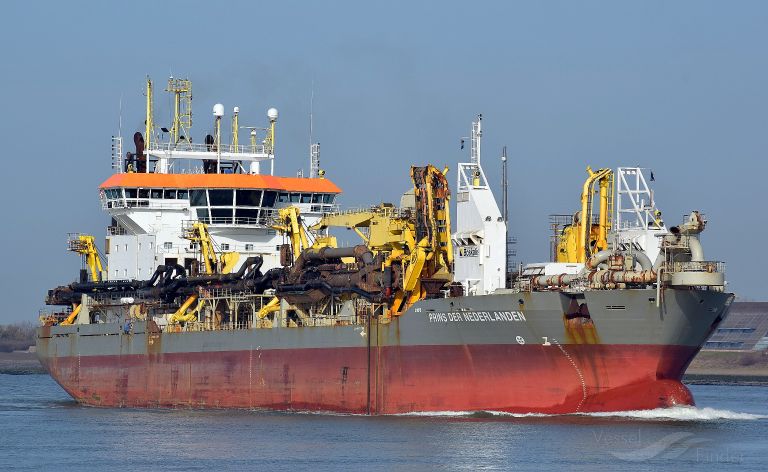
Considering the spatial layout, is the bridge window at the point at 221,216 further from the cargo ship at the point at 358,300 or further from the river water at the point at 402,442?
the river water at the point at 402,442

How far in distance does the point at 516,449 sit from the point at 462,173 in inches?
400

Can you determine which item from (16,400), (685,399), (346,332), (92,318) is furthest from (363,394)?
(16,400)

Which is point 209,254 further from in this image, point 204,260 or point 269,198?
point 269,198

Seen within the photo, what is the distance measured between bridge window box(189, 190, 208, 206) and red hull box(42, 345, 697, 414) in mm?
5650

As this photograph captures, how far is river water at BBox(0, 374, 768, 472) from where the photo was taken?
29.9 metres

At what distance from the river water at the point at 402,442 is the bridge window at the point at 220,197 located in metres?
10.2

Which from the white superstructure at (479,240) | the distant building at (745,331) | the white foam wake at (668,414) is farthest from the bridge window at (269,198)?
the distant building at (745,331)

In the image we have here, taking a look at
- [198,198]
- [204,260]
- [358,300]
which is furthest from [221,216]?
[358,300]

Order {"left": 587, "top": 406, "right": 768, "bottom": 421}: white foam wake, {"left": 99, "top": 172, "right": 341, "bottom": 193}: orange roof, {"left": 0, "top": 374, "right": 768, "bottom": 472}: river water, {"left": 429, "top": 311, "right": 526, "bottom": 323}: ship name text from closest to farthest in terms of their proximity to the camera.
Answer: {"left": 0, "top": 374, "right": 768, "bottom": 472}: river water, {"left": 587, "top": 406, "right": 768, "bottom": 421}: white foam wake, {"left": 429, "top": 311, "right": 526, "bottom": 323}: ship name text, {"left": 99, "top": 172, "right": 341, "bottom": 193}: orange roof

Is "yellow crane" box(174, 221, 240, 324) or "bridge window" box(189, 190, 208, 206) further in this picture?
"bridge window" box(189, 190, 208, 206)

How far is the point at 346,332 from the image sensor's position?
39.8m

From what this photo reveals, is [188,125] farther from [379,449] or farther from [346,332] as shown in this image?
[379,449]

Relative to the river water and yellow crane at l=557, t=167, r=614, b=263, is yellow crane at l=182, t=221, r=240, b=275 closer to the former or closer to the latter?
the river water

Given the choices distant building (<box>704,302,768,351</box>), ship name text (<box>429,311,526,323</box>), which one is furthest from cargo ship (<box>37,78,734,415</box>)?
distant building (<box>704,302,768,351</box>)
